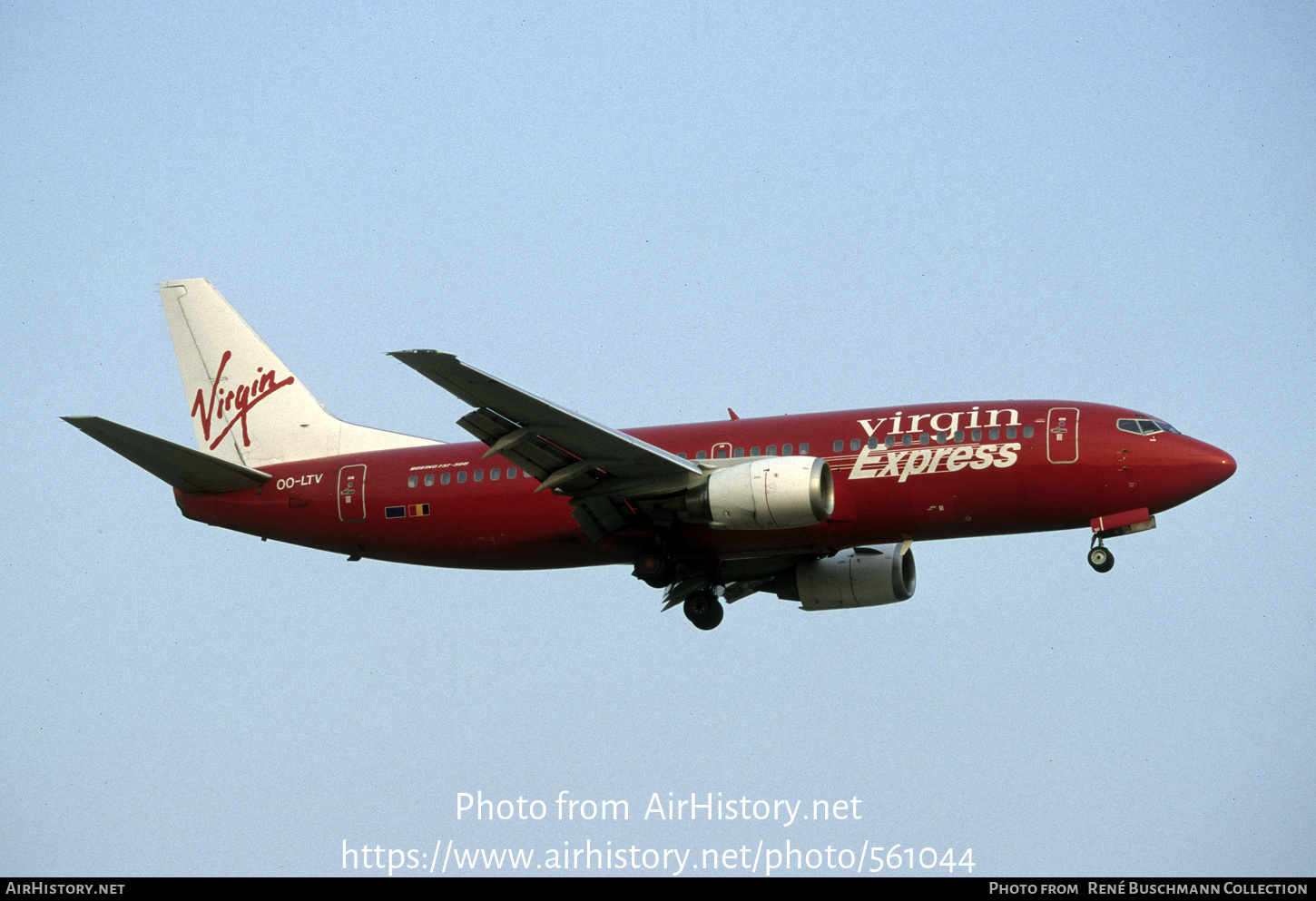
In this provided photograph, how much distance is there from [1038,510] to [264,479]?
19.0 metres

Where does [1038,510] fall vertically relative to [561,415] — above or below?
below

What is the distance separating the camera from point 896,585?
3969 cm

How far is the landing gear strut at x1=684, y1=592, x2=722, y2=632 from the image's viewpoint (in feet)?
130

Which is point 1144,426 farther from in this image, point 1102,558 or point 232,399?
point 232,399

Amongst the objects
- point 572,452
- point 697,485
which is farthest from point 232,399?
point 697,485

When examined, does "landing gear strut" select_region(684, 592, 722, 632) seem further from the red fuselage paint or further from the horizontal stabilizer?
the horizontal stabilizer

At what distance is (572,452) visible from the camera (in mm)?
34906

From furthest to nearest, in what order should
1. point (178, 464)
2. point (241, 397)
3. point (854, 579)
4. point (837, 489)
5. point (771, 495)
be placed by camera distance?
1. point (241, 397)
2. point (854, 579)
3. point (178, 464)
4. point (837, 489)
5. point (771, 495)

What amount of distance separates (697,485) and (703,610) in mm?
5508

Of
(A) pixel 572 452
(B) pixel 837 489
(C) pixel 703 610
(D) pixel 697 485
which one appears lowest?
(C) pixel 703 610
